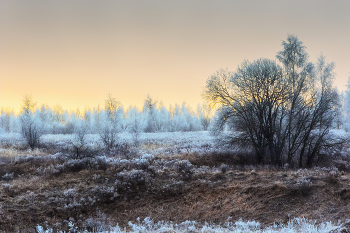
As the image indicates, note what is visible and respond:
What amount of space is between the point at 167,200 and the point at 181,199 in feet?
2.18

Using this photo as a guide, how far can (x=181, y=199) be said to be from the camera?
1028cm

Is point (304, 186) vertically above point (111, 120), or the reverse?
point (111, 120)

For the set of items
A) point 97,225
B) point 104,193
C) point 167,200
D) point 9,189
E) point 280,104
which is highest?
point 280,104

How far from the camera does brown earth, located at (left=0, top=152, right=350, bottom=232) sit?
794 centimetres

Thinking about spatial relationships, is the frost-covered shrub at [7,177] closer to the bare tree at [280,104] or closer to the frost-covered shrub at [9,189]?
the frost-covered shrub at [9,189]

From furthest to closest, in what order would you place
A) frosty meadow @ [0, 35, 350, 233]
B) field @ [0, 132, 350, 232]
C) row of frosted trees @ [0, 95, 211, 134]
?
row of frosted trees @ [0, 95, 211, 134]
frosty meadow @ [0, 35, 350, 233]
field @ [0, 132, 350, 232]

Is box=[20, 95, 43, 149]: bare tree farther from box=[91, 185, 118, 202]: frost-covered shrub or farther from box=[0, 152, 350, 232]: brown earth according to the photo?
box=[91, 185, 118, 202]: frost-covered shrub

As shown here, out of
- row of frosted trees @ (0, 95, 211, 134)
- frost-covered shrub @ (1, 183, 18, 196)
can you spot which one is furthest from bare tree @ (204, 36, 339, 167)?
frost-covered shrub @ (1, 183, 18, 196)

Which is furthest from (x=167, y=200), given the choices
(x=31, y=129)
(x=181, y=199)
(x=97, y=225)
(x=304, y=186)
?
(x=31, y=129)

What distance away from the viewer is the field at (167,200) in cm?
735

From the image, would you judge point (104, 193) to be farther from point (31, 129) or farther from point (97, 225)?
point (31, 129)

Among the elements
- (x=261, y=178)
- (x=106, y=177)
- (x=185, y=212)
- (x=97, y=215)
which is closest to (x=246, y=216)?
(x=185, y=212)

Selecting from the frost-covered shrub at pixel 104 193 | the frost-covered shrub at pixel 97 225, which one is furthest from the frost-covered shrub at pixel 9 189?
the frost-covered shrub at pixel 97 225

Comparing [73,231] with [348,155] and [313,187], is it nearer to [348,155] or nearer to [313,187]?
[313,187]
